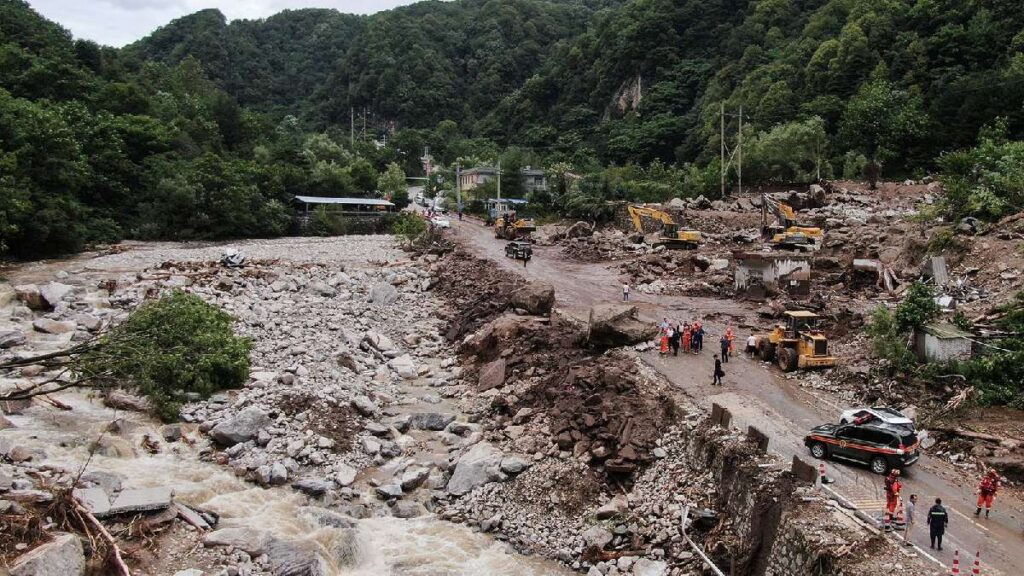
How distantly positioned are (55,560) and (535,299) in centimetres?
1772

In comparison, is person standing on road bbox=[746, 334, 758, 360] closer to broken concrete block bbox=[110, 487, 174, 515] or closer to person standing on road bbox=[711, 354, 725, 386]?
person standing on road bbox=[711, 354, 725, 386]

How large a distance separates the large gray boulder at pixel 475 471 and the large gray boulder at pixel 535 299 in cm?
953

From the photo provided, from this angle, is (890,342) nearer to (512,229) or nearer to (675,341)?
(675,341)

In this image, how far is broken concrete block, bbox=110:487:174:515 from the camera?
12.9 meters

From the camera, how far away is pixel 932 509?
11.0 meters

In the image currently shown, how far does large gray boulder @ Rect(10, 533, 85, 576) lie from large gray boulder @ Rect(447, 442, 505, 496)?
7.44m

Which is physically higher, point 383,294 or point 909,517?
point 909,517

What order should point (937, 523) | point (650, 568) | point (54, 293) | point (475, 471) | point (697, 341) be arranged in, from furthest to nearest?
point (54, 293), point (697, 341), point (475, 471), point (650, 568), point (937, 523)

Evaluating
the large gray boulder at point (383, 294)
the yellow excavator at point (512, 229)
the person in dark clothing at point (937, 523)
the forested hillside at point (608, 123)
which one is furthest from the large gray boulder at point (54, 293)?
the person in dark clothing at point (937, 523)

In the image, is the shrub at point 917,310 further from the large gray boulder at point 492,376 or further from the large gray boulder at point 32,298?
the large gray boulder at point 32,298

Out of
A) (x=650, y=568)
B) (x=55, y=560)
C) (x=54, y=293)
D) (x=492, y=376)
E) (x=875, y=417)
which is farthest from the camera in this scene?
(x=54, y=293)

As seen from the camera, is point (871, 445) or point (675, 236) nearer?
point (871, 445)

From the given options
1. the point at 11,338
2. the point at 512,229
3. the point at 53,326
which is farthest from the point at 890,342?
the point at 512,229

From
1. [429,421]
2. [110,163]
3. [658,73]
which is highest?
Result: [658,73]
